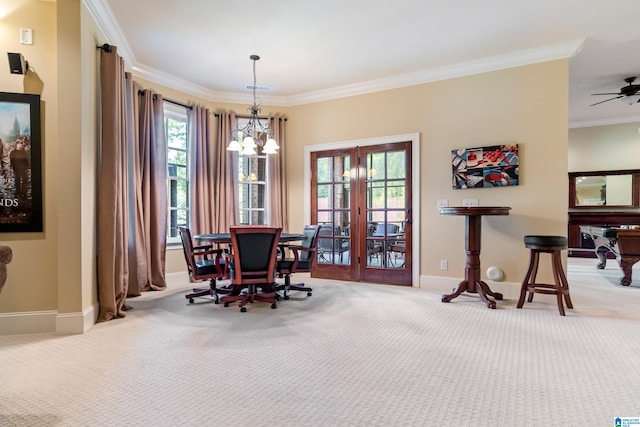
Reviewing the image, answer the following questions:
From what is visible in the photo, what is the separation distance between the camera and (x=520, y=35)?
3.66m

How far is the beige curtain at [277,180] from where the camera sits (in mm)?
5555

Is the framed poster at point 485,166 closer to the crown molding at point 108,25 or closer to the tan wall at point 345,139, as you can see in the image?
the tan wall at point 345,139

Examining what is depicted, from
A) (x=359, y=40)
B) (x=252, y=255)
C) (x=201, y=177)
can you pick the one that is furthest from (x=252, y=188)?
(x=359, y=40)

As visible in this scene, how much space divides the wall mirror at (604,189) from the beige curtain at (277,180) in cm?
664

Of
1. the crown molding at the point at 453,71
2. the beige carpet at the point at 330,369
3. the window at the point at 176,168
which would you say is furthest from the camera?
the window at the point at 176,168

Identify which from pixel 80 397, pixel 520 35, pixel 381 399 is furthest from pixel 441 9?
pixel 80 397

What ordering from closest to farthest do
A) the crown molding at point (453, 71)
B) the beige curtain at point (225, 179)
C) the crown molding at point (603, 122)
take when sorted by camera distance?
the crown molding at point (453, 71) → the beige curtain at point (225, 179) → the crown molding at point (603, 122)

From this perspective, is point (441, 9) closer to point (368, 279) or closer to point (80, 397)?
point (368, 279)

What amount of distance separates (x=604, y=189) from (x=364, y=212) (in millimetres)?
6096

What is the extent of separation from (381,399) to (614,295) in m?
4.19

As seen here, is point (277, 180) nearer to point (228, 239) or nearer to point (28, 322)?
point (228, 239)

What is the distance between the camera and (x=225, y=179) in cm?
536

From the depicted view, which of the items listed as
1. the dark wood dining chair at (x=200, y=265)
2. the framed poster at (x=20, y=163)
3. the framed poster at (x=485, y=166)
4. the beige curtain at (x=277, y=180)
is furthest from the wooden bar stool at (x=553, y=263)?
the framed poster at (x=20, y=163)

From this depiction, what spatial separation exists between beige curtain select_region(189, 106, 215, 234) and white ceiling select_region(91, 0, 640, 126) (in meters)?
0.53
